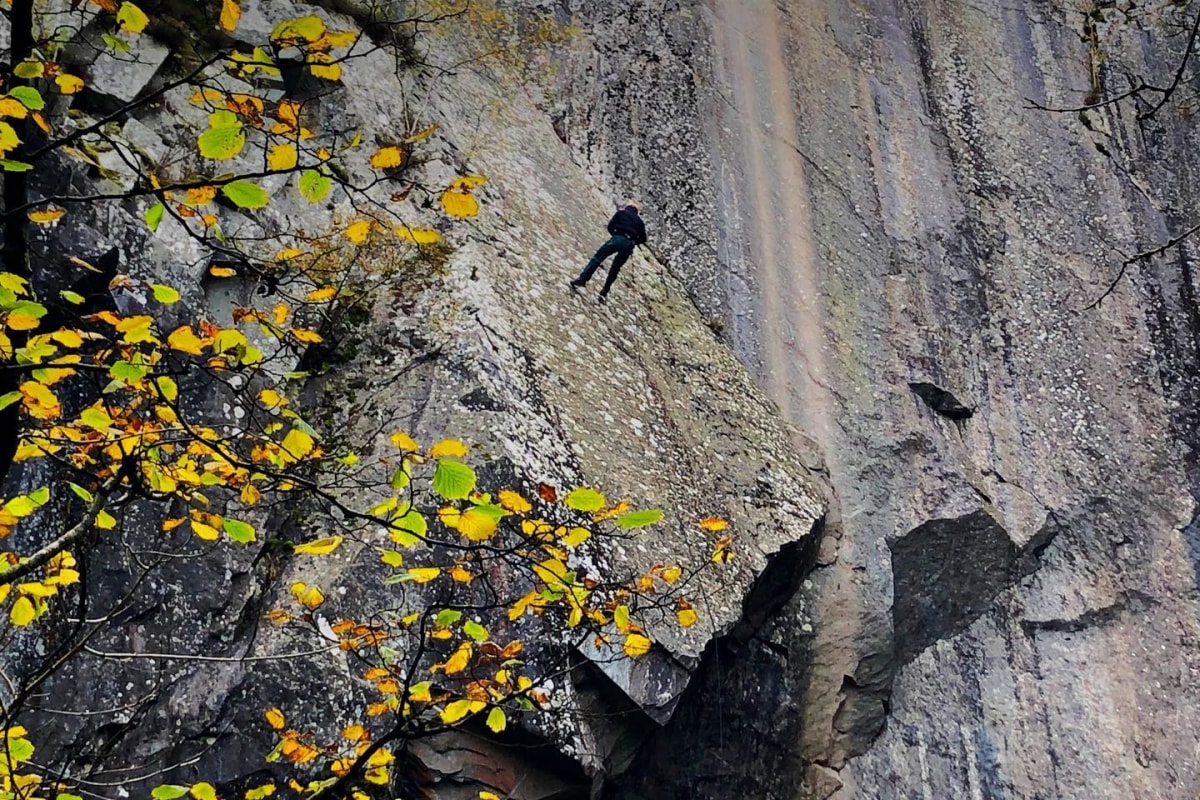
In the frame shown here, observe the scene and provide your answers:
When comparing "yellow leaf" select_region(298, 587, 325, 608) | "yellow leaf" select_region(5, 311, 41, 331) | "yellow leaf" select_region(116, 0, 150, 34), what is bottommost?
"yellow leaf" select_region(298, 587, 325, 608)

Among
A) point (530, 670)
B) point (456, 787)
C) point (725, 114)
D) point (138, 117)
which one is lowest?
point (456, 787)

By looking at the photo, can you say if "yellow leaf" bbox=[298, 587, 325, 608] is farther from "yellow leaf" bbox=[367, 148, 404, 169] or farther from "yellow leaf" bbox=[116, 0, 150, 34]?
"yellow leaf" bbox=[116, 0, 150, 34]

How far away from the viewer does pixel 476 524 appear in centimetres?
283

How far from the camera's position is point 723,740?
8.62m

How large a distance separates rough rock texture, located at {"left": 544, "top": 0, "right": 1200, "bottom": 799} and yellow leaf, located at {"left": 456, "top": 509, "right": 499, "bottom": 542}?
6.35m

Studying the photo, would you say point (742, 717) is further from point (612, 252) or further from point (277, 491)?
point (277, 491)

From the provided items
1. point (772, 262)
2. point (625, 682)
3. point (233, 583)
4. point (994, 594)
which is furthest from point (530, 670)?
point (772, 262)

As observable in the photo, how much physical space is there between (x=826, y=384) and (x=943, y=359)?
1709mm

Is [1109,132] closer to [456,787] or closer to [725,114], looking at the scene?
[725,114]

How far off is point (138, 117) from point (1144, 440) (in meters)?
11.4

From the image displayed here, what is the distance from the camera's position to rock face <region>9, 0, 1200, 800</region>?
7762mm

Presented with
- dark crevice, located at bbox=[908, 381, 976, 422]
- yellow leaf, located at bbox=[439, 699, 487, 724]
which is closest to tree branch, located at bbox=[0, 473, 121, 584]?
yellow leaf, located at bbox=[439, 699, 487, 724]

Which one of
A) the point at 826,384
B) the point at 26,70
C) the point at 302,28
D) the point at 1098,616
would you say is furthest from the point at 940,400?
the point at 26,70

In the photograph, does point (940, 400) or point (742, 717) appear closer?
point (742, 717)
